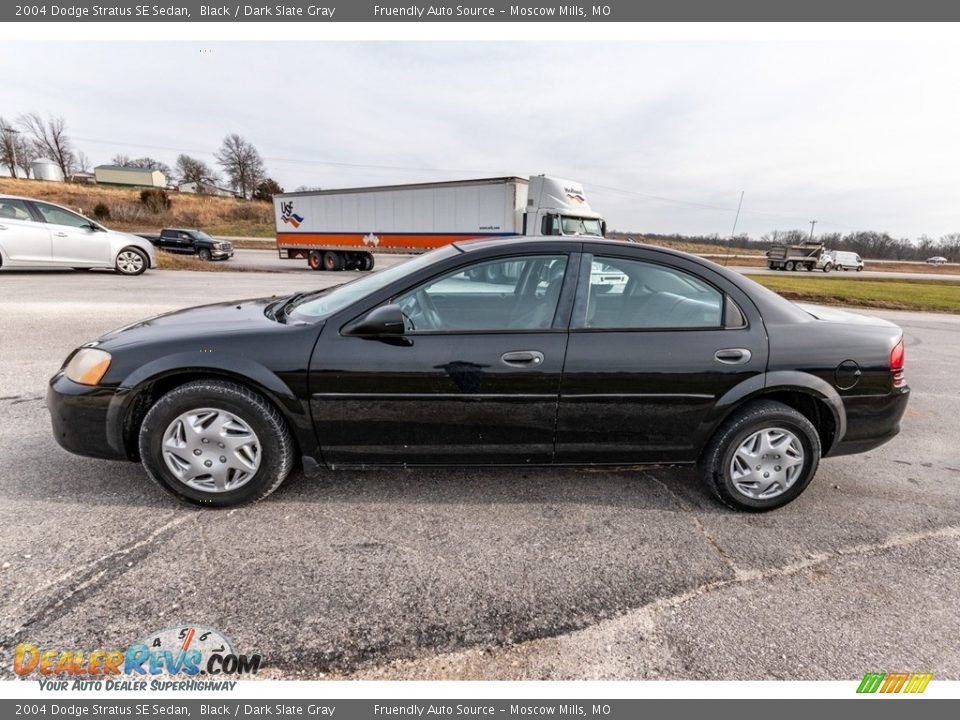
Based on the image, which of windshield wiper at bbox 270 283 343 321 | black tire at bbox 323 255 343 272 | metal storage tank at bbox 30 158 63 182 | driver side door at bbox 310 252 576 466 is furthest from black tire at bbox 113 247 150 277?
metal storage tank at bbox 30 158 63 182

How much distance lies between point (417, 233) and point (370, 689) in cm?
1771

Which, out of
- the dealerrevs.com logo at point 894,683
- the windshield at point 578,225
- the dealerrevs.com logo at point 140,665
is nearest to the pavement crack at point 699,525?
the dealerrevs.com logo at point 894,683

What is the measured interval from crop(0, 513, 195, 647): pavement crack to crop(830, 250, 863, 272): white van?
49776mm

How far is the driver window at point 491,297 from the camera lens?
2.70m

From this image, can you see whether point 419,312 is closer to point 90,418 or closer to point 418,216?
point 90,418

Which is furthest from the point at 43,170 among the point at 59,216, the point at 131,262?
the point at 59,216

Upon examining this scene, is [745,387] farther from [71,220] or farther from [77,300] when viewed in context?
[71,220]

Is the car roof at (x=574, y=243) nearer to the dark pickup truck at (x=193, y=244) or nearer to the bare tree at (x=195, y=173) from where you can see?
the dark pickup truck at (x=193, y=244)

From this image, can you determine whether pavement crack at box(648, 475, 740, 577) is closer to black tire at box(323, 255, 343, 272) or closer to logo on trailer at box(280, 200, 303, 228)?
black tire at box(323, 255, 343, 272)

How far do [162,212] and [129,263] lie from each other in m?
38.6

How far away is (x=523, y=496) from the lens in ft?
9.69

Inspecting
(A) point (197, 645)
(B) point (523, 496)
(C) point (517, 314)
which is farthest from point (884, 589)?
(A) point (197, 645)

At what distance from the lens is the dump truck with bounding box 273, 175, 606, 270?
14.8 metres

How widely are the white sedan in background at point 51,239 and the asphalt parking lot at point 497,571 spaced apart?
9474 millimetres
